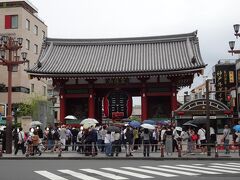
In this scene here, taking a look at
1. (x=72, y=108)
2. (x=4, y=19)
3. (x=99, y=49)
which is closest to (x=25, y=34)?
(x=4, y=19)

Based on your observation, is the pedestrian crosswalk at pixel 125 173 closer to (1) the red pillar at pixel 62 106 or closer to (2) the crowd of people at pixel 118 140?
(2) the crowd of people at pixel 118 140

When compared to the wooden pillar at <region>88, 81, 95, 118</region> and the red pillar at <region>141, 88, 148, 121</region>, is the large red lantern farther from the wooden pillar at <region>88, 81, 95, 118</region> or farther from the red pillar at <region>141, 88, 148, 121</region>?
the red pillar at <region>141, 88, 148, 121</region>

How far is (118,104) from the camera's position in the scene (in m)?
32.8

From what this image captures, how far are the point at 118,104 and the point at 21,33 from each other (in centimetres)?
3083

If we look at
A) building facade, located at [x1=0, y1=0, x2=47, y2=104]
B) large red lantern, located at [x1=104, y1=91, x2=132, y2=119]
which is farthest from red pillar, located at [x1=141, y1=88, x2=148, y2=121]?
building facade, located at [x1=0, y1=0, x2=47, y2=104]

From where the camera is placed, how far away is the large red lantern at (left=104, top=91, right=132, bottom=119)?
32.8 meters

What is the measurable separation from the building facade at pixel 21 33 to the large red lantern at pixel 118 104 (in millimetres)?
26173

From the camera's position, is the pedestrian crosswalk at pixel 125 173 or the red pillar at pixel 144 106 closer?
the pedestrian crosswalk at pixel 125 173

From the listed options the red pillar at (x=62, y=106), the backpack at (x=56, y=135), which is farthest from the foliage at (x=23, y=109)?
the backpack at (x=56, y=135)

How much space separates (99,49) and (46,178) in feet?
84.8

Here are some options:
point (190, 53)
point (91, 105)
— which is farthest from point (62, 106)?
point (190, 53)

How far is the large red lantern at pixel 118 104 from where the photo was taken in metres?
32.8

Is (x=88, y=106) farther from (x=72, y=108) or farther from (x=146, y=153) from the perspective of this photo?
(x=146, y=153)

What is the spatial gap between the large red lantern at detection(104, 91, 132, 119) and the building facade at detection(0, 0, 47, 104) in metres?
26.2
